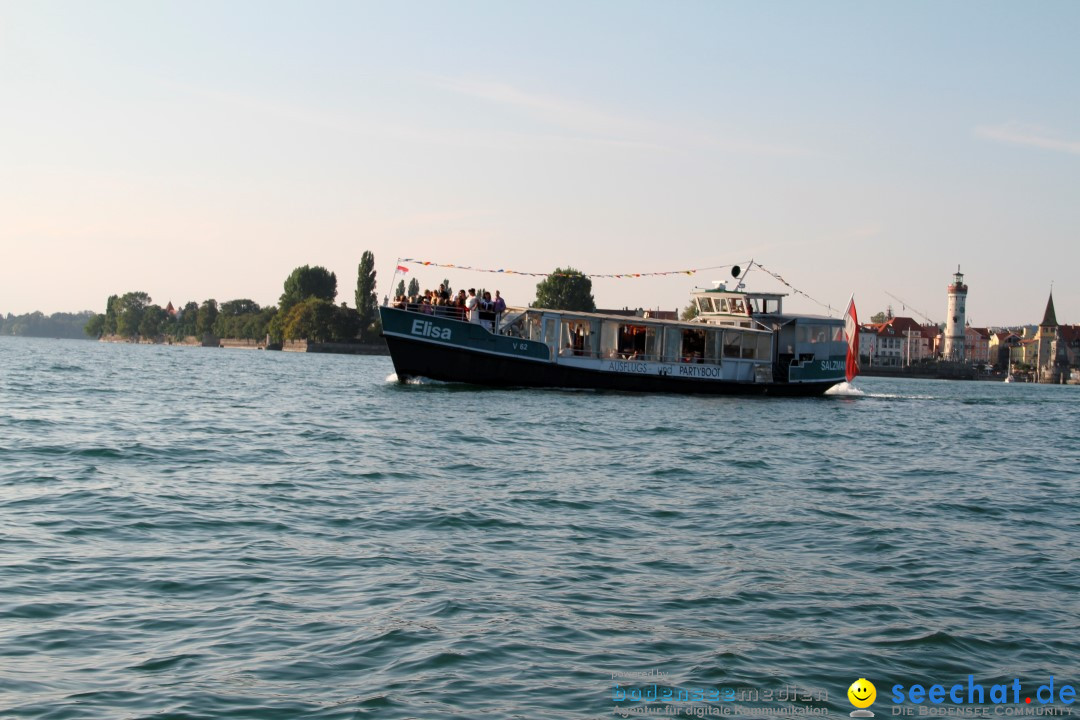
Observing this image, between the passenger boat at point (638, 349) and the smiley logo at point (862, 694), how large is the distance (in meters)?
33.9

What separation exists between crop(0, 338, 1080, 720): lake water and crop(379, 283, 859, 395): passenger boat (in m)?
18.5

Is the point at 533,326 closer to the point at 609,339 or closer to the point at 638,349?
the point at 609,339

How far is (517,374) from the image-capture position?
43.4 m

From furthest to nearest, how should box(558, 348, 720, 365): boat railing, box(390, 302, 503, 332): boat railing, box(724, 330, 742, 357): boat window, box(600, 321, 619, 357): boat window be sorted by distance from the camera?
box(724, 330, 742, 357): boat window, box(600, 321, 619, 357): boat window, box(558, 348, 720, 365): boat railing, box(390, 302, 503, 332): boat railing

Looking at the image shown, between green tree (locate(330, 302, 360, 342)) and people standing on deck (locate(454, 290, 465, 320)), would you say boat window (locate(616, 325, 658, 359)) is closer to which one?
people standing on deck (locate(454, 290, 465, 320))

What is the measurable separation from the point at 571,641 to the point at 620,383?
1476 inches

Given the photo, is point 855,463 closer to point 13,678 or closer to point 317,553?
point 317,553

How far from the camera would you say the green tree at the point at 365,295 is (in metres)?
160

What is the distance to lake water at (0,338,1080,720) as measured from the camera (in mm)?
7414

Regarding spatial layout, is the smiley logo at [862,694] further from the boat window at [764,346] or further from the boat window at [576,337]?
the boat window at [764,346]

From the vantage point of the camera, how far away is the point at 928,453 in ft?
86.7

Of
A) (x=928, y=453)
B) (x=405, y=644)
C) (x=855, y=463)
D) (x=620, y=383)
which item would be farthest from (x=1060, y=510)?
(x=620, y=383)

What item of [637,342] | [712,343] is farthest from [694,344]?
[637,342]

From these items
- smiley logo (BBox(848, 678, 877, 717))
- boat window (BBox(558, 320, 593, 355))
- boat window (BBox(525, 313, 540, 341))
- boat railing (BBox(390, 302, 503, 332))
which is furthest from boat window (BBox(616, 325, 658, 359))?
smiley logo (BBox(848, 678, 877, 717))
